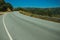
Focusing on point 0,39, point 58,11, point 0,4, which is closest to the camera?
point 0,39

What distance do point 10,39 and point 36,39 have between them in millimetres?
1515

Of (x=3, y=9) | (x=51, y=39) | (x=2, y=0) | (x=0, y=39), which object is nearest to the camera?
(x=51, y=39)

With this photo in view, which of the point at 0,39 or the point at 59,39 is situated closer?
the point at 59,39

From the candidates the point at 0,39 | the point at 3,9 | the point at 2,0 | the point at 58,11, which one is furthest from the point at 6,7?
the point at 0,39

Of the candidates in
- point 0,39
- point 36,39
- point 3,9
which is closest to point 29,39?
point 36,39

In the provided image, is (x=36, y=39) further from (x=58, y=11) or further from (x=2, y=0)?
(x=2, y=0)

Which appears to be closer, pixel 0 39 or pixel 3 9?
pixel 0 39

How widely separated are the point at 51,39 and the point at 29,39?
4.14 feet

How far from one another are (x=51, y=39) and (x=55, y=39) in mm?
245

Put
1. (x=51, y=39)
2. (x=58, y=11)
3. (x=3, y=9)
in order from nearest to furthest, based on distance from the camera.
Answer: (x=51, y=39)
(x=58, y=11)
(x=3, y=9)

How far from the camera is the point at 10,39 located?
1063cm

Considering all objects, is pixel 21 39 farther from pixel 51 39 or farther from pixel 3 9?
pixel 3 9

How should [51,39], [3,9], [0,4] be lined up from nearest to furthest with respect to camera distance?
[51,39]
[3,9]
[0,4]

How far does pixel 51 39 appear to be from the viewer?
1027cm
